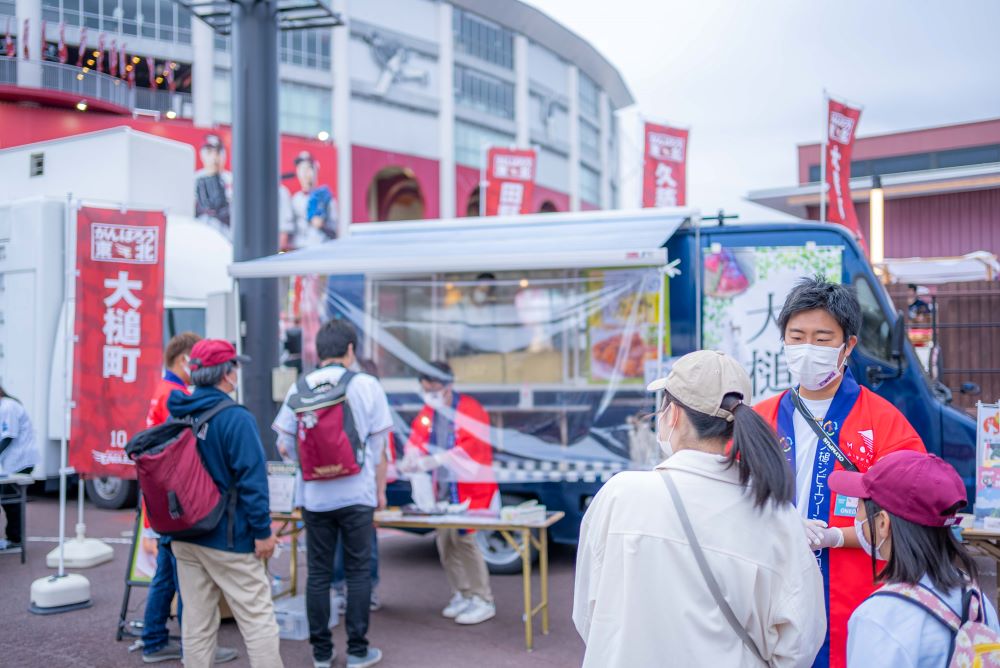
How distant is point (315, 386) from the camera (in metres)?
4.86

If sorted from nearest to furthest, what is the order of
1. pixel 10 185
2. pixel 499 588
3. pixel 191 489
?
pixel 191 489 → pixel 499 588 → pixel 10 185

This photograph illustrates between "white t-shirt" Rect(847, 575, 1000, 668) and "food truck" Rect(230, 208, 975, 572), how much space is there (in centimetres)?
422

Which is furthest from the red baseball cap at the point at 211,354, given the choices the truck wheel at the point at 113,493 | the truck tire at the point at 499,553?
the truck wheel at the point at 113,493

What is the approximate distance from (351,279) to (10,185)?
466cm

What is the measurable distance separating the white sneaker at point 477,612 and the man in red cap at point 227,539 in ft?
5.54

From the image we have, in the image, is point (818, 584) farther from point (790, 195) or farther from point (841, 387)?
point (790, 195)

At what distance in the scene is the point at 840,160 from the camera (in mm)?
13211

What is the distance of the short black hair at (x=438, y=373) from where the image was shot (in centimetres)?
666

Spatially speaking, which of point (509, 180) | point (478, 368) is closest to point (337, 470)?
point (478, 368)

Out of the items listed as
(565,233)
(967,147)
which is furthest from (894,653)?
(967,147)

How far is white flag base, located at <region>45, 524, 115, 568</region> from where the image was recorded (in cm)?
720

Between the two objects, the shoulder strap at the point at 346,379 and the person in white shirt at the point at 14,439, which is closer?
the shoulder strap at the point at 346,379

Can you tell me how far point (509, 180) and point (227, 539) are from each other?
1485 cm

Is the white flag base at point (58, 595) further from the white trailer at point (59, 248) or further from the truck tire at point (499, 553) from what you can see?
the truck tire at point (499, 553)
